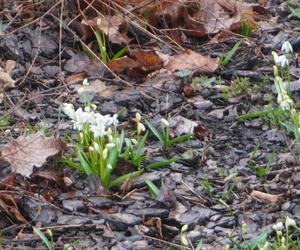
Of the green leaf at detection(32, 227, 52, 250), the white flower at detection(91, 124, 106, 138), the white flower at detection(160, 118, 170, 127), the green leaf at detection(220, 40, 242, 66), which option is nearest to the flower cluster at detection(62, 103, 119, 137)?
the white flower at detection(91, 124, 106, 138)

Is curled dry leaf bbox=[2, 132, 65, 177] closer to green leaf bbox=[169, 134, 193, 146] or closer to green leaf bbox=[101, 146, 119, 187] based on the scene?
green leaf bbox=[101, 146, 119, 187]

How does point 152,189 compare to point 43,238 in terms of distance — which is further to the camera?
A: point 152,189

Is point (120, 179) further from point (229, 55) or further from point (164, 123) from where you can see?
point (229, 55)

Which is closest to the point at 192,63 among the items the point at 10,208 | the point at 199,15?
the point at 199,15

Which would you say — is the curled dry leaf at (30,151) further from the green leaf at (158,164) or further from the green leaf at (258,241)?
the green leaf at (258,241)

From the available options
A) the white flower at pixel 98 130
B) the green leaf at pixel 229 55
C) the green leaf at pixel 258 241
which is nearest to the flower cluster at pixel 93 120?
the white flower at pixel 98 130
